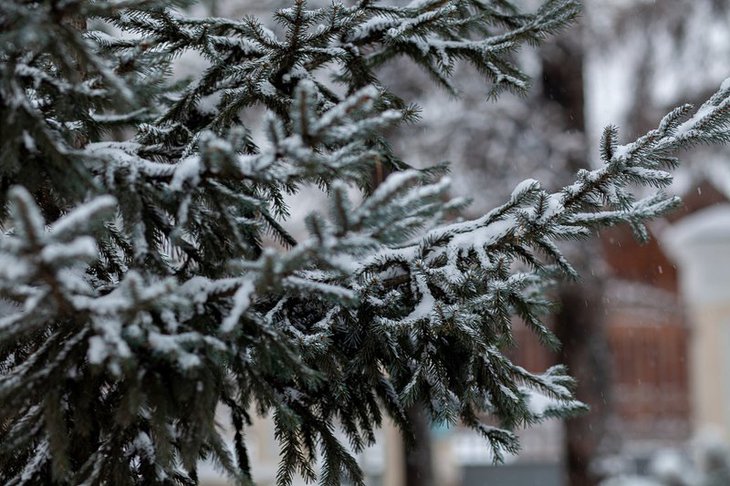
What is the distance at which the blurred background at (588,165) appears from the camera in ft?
28.6

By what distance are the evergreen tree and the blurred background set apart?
4.55 m

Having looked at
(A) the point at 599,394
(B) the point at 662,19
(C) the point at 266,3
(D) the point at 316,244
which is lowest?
(D) the point at 316,244

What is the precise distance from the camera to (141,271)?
2002mm

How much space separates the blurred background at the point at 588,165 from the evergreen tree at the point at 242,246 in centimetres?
455

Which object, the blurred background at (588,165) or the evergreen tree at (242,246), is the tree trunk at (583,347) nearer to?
the blurred background at (588,165)

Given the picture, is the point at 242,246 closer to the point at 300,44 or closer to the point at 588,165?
the point at 300,44

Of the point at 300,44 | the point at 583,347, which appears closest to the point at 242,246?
the point at 300,44

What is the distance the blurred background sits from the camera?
8703mm

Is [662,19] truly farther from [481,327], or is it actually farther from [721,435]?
[481,327]

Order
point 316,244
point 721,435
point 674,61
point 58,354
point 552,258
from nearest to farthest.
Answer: point 316,244 → point 58,354 → point 552,258 → point 674,61 → point 721,435

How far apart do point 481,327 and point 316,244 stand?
2.36 ft

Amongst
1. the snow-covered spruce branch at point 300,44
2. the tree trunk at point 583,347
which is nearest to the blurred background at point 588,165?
the tree trunk at point 583,347

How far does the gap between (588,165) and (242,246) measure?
7.38 metres

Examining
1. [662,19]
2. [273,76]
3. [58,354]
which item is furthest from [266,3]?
[58,354]
